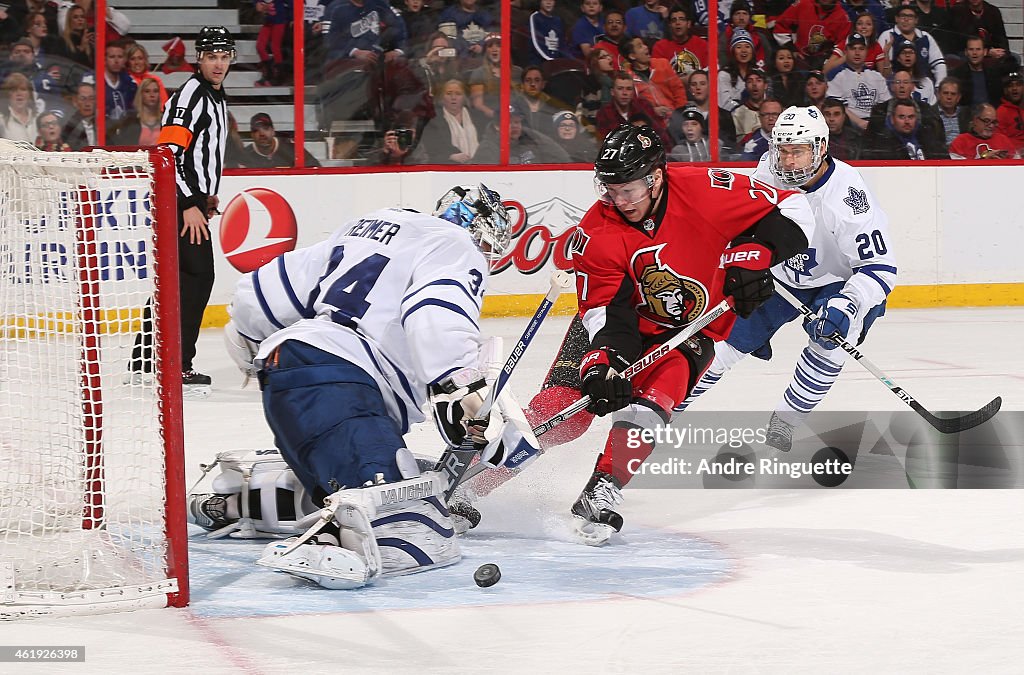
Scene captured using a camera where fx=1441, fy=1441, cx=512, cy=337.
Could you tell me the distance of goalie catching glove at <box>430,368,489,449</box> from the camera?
2.75m

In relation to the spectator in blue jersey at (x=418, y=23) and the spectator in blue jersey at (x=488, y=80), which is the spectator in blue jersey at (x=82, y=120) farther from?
the spectator in blue jersey at (x=488, y=80)

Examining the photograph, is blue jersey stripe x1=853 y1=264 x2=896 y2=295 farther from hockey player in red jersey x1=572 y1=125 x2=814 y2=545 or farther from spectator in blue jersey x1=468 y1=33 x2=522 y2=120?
spectator in blue jersey x1=468 y1=33 x2=522 y2=120

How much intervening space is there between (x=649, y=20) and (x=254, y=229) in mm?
2419

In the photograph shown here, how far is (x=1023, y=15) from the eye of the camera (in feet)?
26.7

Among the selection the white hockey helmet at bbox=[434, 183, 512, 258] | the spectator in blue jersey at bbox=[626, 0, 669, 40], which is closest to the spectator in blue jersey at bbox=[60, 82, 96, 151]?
the spectator in blue jersey at bbox=[626, 0, 669, 40]

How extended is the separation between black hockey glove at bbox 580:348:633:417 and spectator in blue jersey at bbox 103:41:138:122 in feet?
14.4

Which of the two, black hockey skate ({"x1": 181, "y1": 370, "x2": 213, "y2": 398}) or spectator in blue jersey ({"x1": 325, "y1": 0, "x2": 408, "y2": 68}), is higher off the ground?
spectator in blue jersey ({"x1": 325, "y1": 0, "x2": 408, "y2": 68})

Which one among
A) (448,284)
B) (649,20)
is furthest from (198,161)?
(649,20)

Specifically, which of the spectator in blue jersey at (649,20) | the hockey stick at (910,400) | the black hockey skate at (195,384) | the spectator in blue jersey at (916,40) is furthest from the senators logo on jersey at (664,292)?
the spectator in blue jersey at (916,40)

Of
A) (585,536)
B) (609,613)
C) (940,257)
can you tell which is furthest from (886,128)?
(609,613)

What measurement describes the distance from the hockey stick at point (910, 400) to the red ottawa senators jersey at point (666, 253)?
1.84ft

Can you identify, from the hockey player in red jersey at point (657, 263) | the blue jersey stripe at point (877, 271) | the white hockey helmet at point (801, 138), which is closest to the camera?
the hockey player in red jersey at point (657, 263)

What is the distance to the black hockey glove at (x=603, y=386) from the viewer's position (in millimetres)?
3209

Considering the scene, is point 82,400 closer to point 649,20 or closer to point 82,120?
point 82,120
